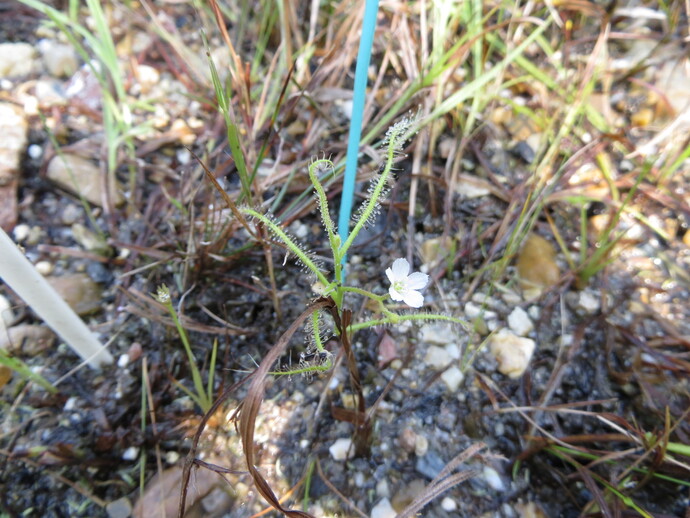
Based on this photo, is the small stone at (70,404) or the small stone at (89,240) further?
the small stone at (89,240)

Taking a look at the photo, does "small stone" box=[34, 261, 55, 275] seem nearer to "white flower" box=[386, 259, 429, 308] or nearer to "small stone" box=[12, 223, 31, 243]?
"small stone" box=[12, 223, 31, 243]

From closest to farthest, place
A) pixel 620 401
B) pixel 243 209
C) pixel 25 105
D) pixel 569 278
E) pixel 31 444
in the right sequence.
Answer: pixel 243 209 < pixel 31 444 < pixel 620 401 < pixel 569 278 < pixel 25 105

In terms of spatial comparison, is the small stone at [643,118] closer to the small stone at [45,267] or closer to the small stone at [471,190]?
the small stone at [471,190]

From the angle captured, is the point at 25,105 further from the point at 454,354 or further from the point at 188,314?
the point at 454,354

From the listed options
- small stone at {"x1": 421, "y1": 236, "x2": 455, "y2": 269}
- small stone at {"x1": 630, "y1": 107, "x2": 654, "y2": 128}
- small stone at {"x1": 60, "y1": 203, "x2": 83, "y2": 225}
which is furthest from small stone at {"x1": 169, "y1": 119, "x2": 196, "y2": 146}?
small stone at {"x1": 630, "y1": 107, "x2": 654, "y2": 128}

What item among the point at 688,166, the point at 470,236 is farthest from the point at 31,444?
the point at 688,166

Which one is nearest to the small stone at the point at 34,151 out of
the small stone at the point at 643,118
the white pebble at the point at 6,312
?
the white pebble at the point at 6,312
